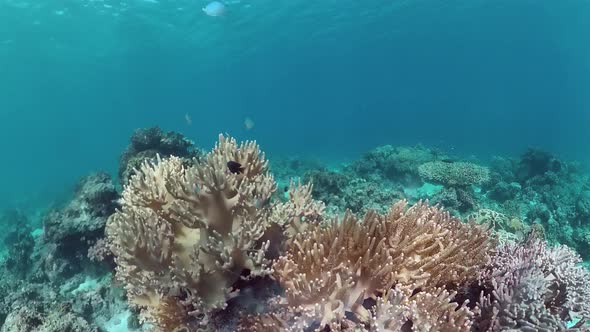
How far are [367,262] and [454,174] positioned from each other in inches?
464

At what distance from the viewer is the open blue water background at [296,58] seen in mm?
42688

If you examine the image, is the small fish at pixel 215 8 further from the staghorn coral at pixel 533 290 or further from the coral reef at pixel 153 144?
the staghorn coral at pixel 533 290

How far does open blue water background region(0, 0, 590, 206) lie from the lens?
140ft

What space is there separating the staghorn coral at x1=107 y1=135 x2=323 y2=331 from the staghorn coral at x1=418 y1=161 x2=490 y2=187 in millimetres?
11160

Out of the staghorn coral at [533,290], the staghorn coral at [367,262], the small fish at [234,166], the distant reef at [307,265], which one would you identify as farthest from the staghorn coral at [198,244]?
the staghorn coral at [533,290]

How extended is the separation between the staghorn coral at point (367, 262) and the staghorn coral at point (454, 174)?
10.5m

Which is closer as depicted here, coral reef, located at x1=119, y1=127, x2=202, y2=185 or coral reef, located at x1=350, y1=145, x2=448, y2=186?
coral reef, located at x1=119, y1=127, x2=202, y2=185

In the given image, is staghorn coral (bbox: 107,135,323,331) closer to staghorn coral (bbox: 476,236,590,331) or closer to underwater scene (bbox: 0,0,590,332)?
underwater scene (bbox: 0,0,590,332)

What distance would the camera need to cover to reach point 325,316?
316 cm

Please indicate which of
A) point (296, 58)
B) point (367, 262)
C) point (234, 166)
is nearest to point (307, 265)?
point (367, 262)

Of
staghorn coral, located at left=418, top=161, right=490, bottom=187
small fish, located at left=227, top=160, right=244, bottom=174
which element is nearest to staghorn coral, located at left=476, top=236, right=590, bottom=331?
small fish, located at left=227, top=160, right=244, bottom=174

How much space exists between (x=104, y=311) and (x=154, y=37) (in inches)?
1969

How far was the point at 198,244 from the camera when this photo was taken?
3629 mm

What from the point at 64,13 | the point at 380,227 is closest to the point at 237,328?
the point at 380,227
